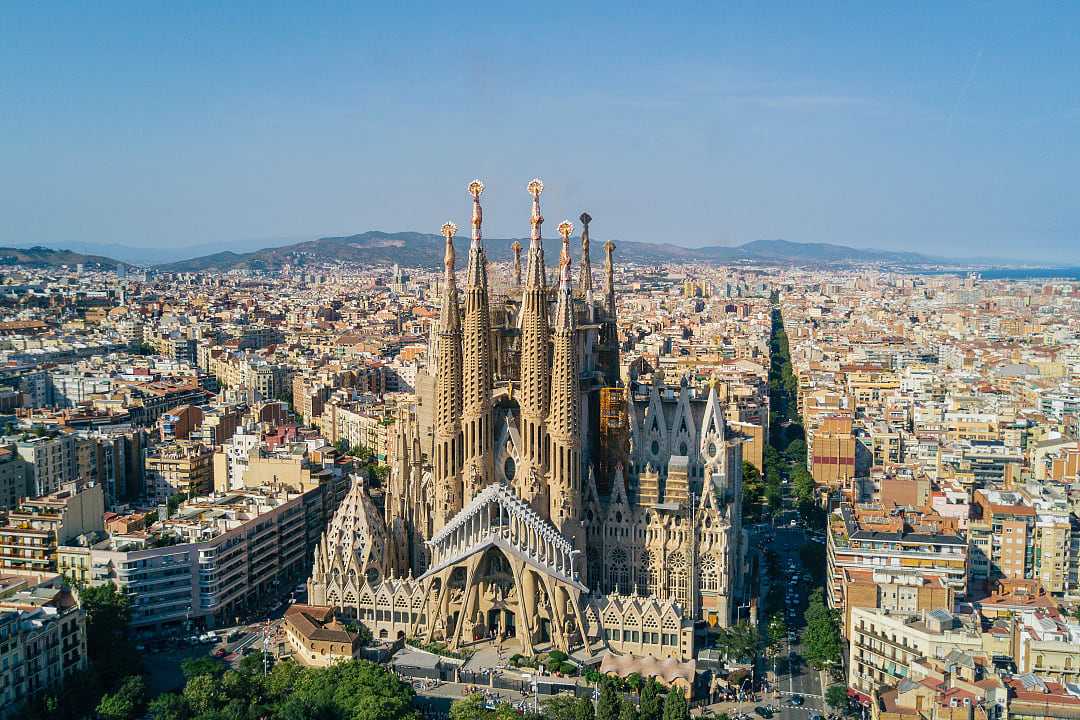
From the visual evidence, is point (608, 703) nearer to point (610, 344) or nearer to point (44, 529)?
point (610, 344)

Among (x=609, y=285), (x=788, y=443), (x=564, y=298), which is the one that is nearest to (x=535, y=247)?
(x=564, y=298)

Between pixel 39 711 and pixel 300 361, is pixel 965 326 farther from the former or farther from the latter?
pixel 39 711

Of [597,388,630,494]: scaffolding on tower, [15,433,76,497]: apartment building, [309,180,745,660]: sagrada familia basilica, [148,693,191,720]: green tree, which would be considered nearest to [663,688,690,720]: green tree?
[309,180,745,660]: sagrada familia basilica

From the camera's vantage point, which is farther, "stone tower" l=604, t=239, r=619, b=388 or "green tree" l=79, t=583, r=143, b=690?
"stone tower" l=604, t=239, r=619, b=388

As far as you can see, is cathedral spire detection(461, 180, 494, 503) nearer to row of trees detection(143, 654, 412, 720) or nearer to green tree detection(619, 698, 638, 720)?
row of trees detection(143, 654, 412, 720)

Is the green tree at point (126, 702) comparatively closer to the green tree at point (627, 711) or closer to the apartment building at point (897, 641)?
the green tree at point (627, 711)

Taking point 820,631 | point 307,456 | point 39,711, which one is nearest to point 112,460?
point 307,456
